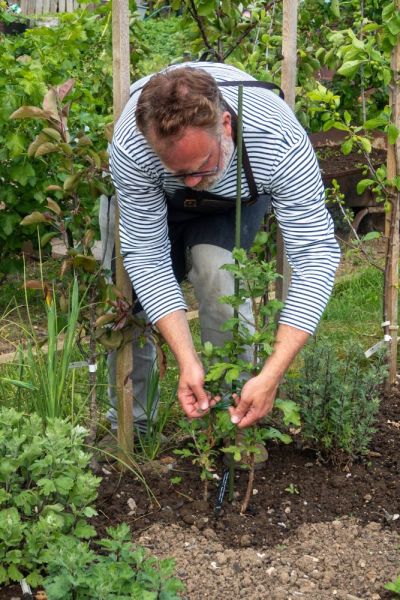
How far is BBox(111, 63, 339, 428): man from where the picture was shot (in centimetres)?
266

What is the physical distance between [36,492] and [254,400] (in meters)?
0.66

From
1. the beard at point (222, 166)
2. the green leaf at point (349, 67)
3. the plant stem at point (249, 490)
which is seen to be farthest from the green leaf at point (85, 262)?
the green leaf at point (349, 67)

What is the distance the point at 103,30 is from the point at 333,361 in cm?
272

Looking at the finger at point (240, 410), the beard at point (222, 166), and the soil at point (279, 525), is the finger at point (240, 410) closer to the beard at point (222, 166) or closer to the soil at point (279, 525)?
the soil at point (279, 525)

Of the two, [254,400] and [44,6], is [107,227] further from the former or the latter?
[44,6]

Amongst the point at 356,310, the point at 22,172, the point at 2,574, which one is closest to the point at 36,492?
the point at 2,574

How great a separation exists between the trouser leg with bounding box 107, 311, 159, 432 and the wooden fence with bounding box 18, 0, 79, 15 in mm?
14600

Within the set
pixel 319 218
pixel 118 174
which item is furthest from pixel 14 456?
pixel 319 218

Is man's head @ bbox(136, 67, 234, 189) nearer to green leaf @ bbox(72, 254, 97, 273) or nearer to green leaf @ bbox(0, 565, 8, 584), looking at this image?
green leaf @ bbox(72, 254, 97, 273)

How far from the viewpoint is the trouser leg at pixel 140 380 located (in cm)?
349

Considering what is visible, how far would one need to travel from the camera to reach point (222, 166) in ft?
9.21

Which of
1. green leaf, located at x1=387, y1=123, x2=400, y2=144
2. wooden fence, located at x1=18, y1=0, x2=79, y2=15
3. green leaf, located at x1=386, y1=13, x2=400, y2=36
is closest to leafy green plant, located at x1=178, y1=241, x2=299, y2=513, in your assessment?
green leaf, located at x1=387, y1=123, x2=400, y2=144

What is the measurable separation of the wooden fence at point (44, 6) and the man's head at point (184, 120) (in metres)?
15.2

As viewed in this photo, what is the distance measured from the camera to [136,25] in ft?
16.9
